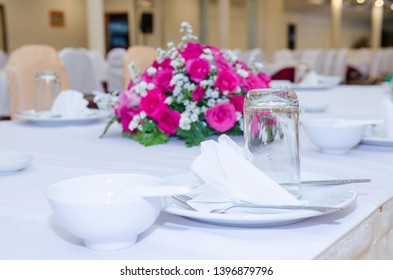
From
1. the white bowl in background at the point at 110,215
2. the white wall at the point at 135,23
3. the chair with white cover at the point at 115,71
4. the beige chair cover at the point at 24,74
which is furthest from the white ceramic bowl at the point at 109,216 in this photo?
the white wall at the point at 135,23

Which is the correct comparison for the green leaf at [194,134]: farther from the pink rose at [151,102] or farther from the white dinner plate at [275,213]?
the white dinner plate at [275,213]

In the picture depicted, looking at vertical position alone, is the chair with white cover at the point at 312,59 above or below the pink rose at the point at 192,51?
below

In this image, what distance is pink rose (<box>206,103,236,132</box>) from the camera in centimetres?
115

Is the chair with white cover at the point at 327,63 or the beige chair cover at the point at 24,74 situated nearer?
the beige chair cover at the point at 24,74

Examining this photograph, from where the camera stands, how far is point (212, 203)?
2.00 feet

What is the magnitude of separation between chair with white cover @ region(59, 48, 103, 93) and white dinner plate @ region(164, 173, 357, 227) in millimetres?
4035

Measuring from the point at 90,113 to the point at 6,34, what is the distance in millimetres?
9647

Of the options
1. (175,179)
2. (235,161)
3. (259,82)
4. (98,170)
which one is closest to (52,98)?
(259,82)

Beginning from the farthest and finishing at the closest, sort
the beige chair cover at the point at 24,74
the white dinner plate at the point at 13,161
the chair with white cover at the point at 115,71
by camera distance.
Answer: the chair with white cover at the point at 115,71 → the beige chair cover at the point at 24,74 → the white dinner plate at the point at 13,161

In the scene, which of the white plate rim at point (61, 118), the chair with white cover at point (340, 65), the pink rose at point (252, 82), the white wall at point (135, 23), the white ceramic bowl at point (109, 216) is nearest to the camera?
the white ceramic bowl at point (109, 216)

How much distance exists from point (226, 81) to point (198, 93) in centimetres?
7

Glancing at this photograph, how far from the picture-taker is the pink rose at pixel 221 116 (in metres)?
1.15

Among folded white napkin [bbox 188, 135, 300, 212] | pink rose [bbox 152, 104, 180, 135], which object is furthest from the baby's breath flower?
folded white napkin [bbox 188, 135, 300, 212]

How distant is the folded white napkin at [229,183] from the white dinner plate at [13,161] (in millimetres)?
378
